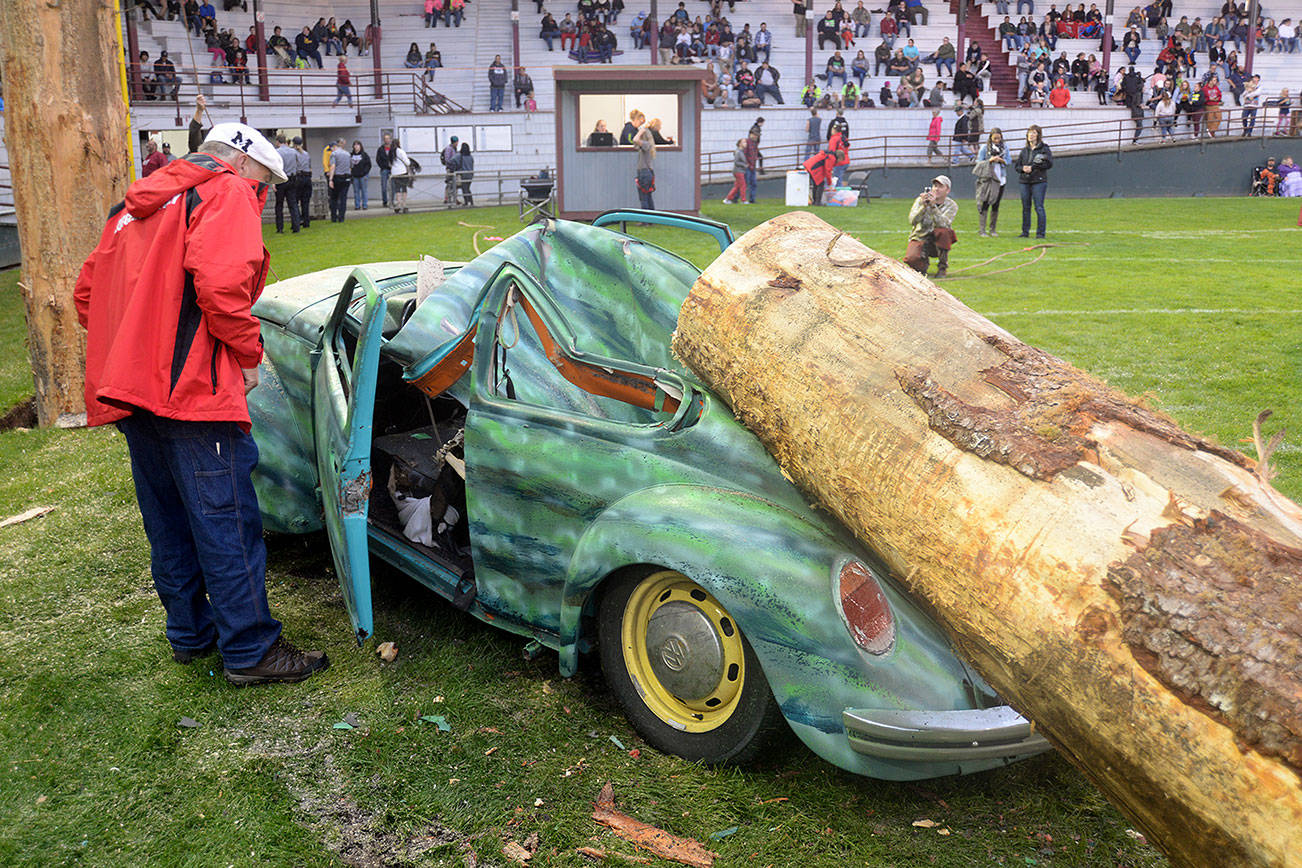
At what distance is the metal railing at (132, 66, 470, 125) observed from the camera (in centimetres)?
2548

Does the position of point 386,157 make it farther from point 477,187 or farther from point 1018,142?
point 1018,142

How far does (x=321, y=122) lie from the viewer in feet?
92.6

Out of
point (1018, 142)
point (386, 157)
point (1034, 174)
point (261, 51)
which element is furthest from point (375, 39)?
point (1034, 174)

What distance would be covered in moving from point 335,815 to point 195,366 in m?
1.52

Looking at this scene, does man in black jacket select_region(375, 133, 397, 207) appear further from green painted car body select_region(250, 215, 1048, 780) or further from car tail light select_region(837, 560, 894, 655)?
car tail light select_region(837, 560, 894, 655)

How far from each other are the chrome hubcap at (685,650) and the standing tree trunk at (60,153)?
18.3 feet

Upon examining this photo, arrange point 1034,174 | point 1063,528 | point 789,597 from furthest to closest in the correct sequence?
point 1034,174 < point 789,597 < point 1063,528

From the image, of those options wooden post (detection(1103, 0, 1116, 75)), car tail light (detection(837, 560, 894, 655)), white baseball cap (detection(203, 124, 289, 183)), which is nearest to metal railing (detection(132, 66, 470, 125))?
wooden post (detection(1103, 0, 1116, 75))

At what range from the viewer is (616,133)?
62.7 feet

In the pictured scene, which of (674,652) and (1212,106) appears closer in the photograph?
(674,652)

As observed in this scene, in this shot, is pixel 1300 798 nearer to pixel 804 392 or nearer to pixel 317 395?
pixel 804 392

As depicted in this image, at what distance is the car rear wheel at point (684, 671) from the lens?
3.01 meters

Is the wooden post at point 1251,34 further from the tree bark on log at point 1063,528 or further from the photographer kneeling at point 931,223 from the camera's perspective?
the tree bark on log at point 1063,528

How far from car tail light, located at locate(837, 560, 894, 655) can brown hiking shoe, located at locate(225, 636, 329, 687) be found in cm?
209
